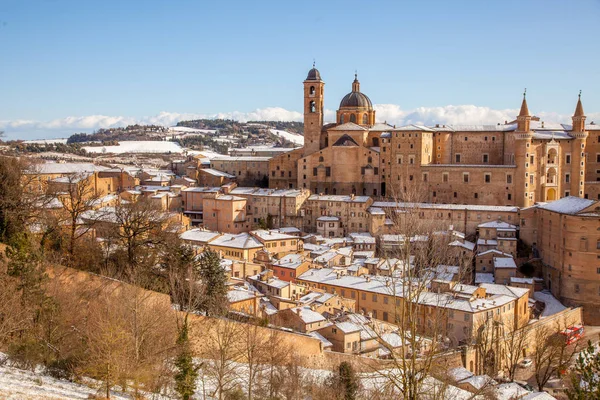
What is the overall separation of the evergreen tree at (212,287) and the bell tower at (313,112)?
30441 millimetres

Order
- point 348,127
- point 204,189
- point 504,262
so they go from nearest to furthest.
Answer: point 504,262 < point 204,189 < point 348,127

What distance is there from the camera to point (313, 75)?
56.4m

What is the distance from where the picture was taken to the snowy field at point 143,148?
122m

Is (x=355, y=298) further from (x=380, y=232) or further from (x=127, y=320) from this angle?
(x=127, y=320)

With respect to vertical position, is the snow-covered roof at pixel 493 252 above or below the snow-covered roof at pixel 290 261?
above

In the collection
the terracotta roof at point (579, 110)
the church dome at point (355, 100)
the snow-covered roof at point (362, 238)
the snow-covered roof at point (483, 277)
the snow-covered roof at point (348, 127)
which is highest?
the church dome at point (355, 100)

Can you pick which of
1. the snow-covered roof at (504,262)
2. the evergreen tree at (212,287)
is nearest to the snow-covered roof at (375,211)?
the snow-covered roof at (504,262)

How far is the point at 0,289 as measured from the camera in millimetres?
16750

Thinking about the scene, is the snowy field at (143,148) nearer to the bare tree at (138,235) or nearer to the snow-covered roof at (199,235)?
the snow-covered roof at (199,235)

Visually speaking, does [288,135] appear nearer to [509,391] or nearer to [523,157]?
[523,157]

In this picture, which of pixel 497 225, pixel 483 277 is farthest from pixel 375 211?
pixel 483 277

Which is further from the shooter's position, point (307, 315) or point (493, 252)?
point (493, 252)

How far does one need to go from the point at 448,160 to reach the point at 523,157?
23.8 feet

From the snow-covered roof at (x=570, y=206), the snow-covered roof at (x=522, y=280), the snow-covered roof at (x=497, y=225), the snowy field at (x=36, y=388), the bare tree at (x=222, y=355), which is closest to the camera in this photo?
the snowy field at (x=36, y=388)
